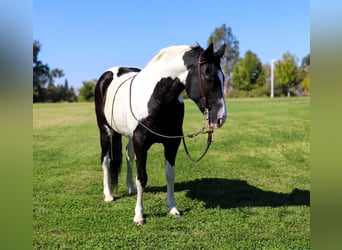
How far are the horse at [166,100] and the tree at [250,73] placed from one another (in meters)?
43.0

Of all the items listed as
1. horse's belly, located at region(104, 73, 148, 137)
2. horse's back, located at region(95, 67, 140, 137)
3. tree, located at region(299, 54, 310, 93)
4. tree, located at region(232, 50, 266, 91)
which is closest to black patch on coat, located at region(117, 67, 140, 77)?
horse's back, located at region(95, 67, 140, 137)

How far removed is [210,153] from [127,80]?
4.90 metres

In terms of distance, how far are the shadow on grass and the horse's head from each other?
168 centimetres

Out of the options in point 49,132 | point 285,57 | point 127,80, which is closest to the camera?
point 127,80

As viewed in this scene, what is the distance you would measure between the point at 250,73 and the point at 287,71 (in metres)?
4.79

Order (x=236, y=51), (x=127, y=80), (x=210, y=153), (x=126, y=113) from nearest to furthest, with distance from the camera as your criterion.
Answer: (x=126, y=113)
(x=127, y=80)
(x=210, y=153)
(x=236, y=51)

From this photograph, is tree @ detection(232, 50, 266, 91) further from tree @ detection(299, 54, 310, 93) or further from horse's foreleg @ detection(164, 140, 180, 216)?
horse's foreleg @ detection(164, 140, 180, 216)

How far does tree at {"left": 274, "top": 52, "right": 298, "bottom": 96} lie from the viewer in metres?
43.8

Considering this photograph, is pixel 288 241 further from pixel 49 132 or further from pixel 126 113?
pixel 49 132

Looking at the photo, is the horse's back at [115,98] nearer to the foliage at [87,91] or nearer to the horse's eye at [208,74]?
the horse's eye at [208,74]

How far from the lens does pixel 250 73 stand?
4622 centimetres
